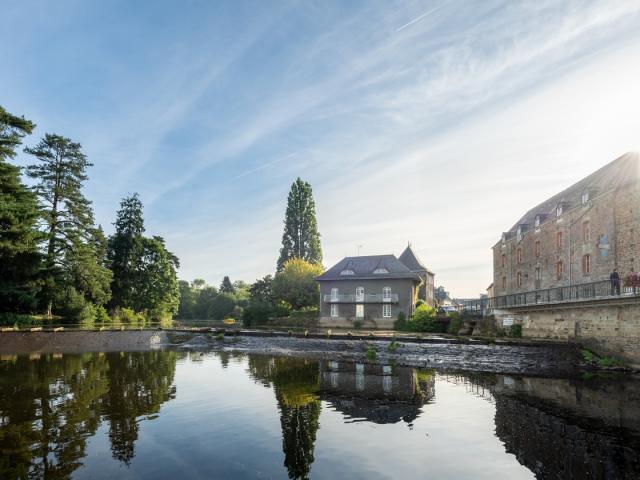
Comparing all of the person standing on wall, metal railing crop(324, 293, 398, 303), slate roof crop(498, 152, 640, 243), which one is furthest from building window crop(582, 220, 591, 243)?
metal railing crop(324, 293, 398, 303)

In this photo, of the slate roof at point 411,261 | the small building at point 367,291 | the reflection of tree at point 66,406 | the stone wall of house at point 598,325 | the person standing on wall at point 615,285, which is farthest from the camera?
the slate roof at point 411,261

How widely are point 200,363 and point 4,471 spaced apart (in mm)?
14871

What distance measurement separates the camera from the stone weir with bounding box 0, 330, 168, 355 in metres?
27.1

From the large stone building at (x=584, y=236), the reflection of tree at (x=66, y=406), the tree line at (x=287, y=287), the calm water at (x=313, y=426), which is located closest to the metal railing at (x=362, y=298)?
the tree line at (x=287, y=287)

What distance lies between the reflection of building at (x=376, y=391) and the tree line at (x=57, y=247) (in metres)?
26.7

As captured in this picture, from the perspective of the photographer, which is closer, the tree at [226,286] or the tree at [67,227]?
the tree at [67,227]

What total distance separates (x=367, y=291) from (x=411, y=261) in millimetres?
12980

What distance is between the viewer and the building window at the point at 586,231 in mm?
27469

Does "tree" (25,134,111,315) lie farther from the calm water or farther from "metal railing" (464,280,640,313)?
"metal railing" (464,280,640,313)

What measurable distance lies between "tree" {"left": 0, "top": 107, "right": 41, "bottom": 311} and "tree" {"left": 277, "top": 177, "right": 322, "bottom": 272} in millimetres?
35155

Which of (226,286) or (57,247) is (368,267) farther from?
(226,286)

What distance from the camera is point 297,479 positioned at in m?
7.14

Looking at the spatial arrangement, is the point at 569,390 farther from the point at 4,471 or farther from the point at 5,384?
the point at 5,384

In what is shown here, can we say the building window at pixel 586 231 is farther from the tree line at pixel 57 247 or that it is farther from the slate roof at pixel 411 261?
the tree line at pixel 57 247
